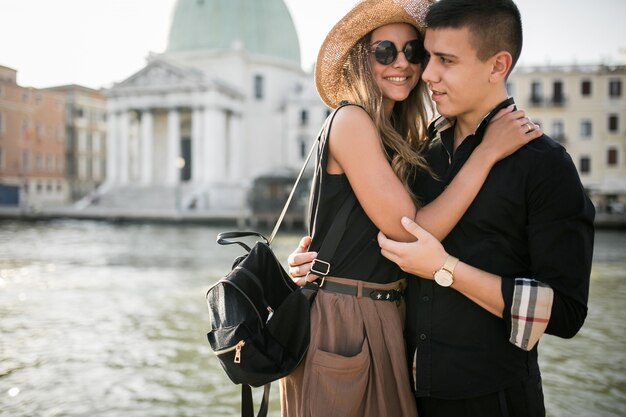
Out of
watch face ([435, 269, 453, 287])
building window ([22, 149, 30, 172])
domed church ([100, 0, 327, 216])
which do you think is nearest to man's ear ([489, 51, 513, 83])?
watch face ([435, 269, 453, 287])

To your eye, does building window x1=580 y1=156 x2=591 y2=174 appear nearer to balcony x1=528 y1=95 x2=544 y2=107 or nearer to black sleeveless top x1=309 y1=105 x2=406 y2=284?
balcony x1=528 y1=95 x2=544 y2=107

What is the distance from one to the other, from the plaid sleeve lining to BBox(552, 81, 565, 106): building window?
41318 millimetres

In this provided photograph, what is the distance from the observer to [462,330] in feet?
6.07

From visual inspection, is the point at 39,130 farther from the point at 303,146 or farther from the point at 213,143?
the point at 303,146

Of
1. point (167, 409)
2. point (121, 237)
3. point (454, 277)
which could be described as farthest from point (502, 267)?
point (121, 237)

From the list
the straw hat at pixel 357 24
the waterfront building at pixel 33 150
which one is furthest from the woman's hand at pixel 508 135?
the waterfront building at pixel 33 150

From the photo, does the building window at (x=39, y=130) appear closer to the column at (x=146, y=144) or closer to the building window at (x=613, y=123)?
the column at (x=146, y=144)

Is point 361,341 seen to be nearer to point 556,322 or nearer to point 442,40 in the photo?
point 556,322

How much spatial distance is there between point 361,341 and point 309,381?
0.76 feet

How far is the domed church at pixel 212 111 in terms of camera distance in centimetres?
4047

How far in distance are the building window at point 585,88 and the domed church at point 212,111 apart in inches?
780

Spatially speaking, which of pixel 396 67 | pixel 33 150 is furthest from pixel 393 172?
pixel 33 150

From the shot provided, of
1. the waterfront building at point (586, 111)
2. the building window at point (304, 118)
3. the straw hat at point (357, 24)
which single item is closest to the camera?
the straw hat at point (357, 24)

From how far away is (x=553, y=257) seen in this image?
65.0 inches
